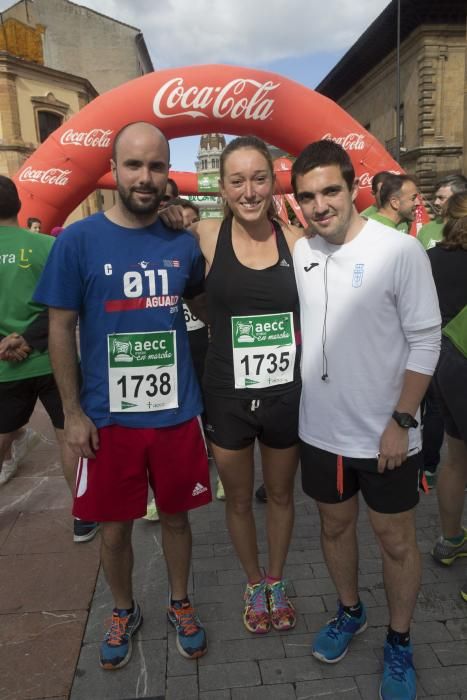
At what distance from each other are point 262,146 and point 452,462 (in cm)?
175

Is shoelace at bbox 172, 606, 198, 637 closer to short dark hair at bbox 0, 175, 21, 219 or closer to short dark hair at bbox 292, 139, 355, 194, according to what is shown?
short dark hair at bbox 292, 139, 355, 194

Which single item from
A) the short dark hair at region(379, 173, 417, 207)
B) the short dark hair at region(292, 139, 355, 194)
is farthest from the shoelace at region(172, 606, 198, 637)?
the short dark hair at region(379, 173, 417, 207)

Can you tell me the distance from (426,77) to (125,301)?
2470cm

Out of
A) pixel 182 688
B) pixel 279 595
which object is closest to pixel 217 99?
pixel 279 595

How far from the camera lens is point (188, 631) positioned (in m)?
2.14

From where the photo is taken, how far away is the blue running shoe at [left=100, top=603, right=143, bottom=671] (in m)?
2.07

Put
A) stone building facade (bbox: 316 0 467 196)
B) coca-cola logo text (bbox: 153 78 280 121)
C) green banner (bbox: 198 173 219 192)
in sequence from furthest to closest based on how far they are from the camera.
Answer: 1. stone building facade (bbox: 316 0 467 196)
2. green banner (bbox: 198 173 219 192)
3. coca-cola logo text (bbox: 153 78 280 121)

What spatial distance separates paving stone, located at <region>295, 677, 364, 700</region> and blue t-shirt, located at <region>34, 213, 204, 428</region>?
1.09 m

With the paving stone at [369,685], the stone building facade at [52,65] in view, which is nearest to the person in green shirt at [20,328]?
the paving stone at [369,685]

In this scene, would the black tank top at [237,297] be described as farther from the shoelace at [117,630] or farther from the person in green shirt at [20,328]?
the person in green shirt at [20,328]

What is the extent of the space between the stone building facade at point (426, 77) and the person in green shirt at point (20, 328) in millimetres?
20310

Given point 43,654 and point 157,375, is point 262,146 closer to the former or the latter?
point 157,375

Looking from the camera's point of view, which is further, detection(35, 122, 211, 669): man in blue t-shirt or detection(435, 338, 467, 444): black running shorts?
detection(435, 338, 467, 444): black running shorts

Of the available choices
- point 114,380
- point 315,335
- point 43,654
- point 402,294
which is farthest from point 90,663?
point 402,294
